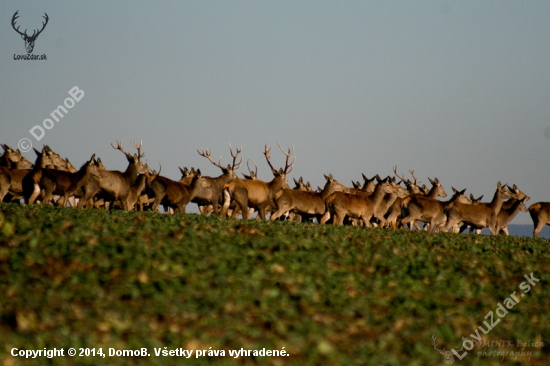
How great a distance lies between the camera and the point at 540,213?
32125mm

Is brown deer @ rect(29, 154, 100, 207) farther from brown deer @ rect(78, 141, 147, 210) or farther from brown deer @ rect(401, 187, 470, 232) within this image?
brown deer @ rect(401, 187, 470, 232)

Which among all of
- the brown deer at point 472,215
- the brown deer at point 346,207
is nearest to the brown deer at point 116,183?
the brown deer at point 346,207

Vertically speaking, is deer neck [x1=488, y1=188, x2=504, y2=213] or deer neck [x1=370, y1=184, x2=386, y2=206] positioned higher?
deer neck [x1=488, y1=188, x2=504, y2=213]

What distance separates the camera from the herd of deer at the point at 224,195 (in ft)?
78.5

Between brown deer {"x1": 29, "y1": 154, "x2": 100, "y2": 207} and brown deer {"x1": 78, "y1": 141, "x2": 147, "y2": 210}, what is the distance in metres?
0.52

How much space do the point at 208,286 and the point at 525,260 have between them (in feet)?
24.6

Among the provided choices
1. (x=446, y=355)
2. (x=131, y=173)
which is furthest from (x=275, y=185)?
(x=446, y=355)

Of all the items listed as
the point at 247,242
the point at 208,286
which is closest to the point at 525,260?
the point at 247,242

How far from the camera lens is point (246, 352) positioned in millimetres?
8141

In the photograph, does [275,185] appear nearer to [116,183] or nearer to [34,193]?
[116,183]

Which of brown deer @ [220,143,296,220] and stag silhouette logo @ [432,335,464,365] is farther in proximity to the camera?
brown deer @ [220,143,296,220]

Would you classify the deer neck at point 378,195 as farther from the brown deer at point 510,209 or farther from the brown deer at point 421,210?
the brown deer at point 510,209

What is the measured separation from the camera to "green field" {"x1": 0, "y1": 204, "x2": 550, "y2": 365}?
27.1 feet

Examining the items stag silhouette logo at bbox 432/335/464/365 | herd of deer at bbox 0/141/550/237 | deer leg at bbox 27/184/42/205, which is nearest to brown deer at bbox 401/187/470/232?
herd of deer at bbox 0/141/550/237
